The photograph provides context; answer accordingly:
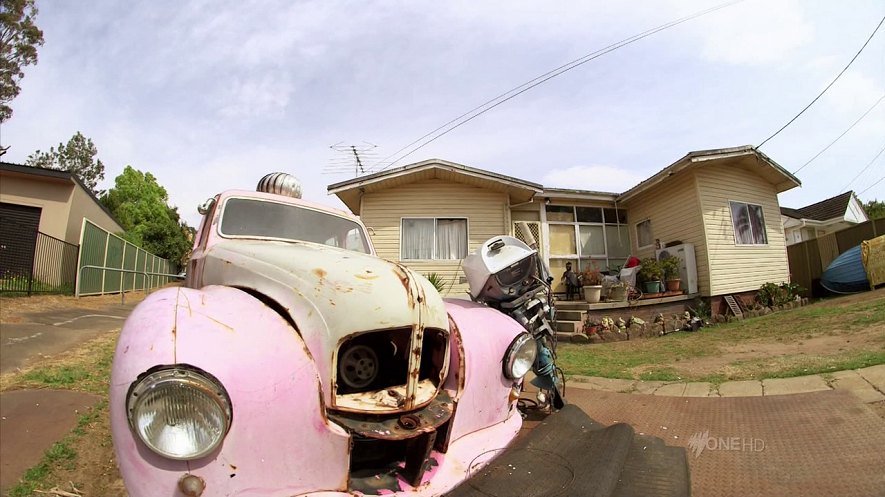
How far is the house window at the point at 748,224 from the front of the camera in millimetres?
13359

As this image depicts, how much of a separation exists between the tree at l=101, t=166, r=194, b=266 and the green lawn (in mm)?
26427

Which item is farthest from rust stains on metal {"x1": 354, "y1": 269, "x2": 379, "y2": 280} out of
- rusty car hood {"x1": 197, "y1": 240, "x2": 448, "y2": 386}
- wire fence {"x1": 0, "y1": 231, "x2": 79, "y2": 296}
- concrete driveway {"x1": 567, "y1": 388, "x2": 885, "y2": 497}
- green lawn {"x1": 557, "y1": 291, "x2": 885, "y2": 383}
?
wire fence {"x1": 0, "y1": 231, "x2": 79, "y2": 296}

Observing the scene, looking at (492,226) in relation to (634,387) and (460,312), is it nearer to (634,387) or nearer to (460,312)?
(634,387)

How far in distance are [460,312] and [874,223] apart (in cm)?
1948

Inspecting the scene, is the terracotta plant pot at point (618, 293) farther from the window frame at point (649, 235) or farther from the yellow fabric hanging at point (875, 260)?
the yellow fabric hanging at point (875, 260)

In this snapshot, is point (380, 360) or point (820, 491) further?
point (820, 491)

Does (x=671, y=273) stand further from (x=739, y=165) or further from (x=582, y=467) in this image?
(x=582, y=467)

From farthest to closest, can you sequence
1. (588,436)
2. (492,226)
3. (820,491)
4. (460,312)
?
(492,226) → (460,312) → (588,436) → (820,491)

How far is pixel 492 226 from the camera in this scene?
13.5m

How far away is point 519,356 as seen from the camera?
2.80m

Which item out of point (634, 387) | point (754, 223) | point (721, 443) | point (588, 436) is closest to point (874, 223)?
point (754, 223)

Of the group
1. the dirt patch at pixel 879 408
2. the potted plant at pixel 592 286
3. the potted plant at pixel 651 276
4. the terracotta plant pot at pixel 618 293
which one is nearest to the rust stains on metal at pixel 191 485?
the dirt patch at pixel 879 408

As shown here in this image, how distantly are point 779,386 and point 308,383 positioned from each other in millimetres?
4786

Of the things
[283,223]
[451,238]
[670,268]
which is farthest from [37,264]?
[670,268]
